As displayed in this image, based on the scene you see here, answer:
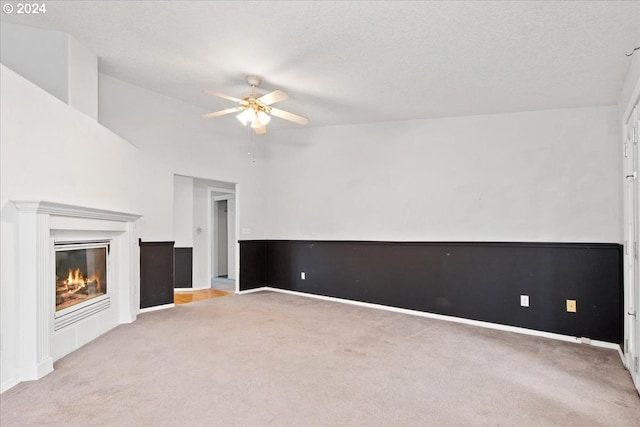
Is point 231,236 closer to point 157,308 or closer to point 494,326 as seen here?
point 157,308

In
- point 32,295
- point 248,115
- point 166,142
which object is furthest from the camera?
point 166,142

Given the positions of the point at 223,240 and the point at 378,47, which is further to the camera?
the point at 223,240

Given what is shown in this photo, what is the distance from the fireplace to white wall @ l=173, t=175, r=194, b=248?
2505mm

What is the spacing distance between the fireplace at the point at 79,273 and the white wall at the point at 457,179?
3.06 metres

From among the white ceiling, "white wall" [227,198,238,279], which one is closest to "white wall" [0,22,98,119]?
the white ceiling

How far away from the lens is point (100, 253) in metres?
3.75

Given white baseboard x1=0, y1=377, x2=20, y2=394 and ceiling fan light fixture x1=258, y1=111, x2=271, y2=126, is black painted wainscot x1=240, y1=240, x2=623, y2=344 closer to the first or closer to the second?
ceiling fan light fixture x1=258, y1=111, x2=271, y2=126

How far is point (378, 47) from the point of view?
2.97 metres

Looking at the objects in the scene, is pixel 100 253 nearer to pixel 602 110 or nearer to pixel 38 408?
pixel 38 408

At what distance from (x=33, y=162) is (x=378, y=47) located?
9.26 ft

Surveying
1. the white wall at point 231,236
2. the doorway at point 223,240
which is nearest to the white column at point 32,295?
the white wall at point 231,236

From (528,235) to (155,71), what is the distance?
451cm

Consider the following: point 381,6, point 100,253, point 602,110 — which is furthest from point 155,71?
point 602,110

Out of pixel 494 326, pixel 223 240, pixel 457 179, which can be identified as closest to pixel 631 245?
pixel 494 326
